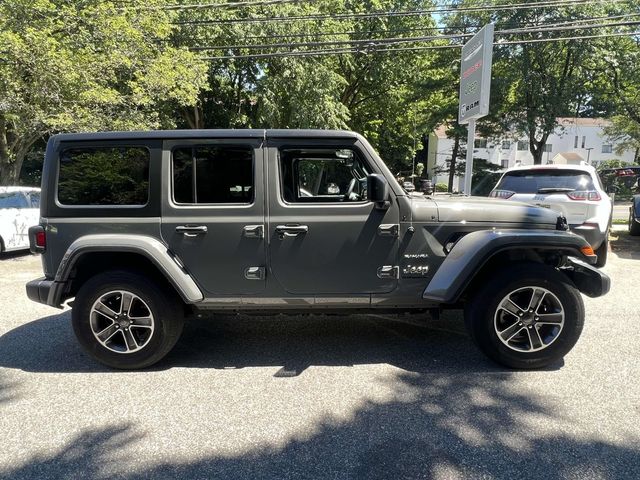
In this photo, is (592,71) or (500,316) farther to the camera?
(592,71)

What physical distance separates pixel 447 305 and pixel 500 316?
1.40ft

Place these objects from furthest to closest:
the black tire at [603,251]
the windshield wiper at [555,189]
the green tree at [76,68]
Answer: the green tree at [76,68] < the black tire at [603,251] < the windshield wiper at [555,189]

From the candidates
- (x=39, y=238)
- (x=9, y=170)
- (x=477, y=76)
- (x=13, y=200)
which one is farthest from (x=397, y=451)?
(x=9, y=170)

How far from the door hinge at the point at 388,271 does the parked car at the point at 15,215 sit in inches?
331

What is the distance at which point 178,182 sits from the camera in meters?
3.62

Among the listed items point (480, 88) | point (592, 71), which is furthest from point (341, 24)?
point (480, 88)

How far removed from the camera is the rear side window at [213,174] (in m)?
3.61

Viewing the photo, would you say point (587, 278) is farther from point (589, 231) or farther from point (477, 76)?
point (477, 76)

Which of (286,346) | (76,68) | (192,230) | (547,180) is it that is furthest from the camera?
(76,68)

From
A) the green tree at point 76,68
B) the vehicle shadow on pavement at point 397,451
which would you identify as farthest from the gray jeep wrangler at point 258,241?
the green tree at point 76,68

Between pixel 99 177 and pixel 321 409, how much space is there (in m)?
2.58

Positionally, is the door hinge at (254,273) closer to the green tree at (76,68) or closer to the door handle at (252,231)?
the door handle at (252,231)

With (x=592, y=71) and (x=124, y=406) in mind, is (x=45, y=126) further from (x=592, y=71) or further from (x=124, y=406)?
(x=592, y=71)

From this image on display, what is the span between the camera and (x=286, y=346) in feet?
13.6
